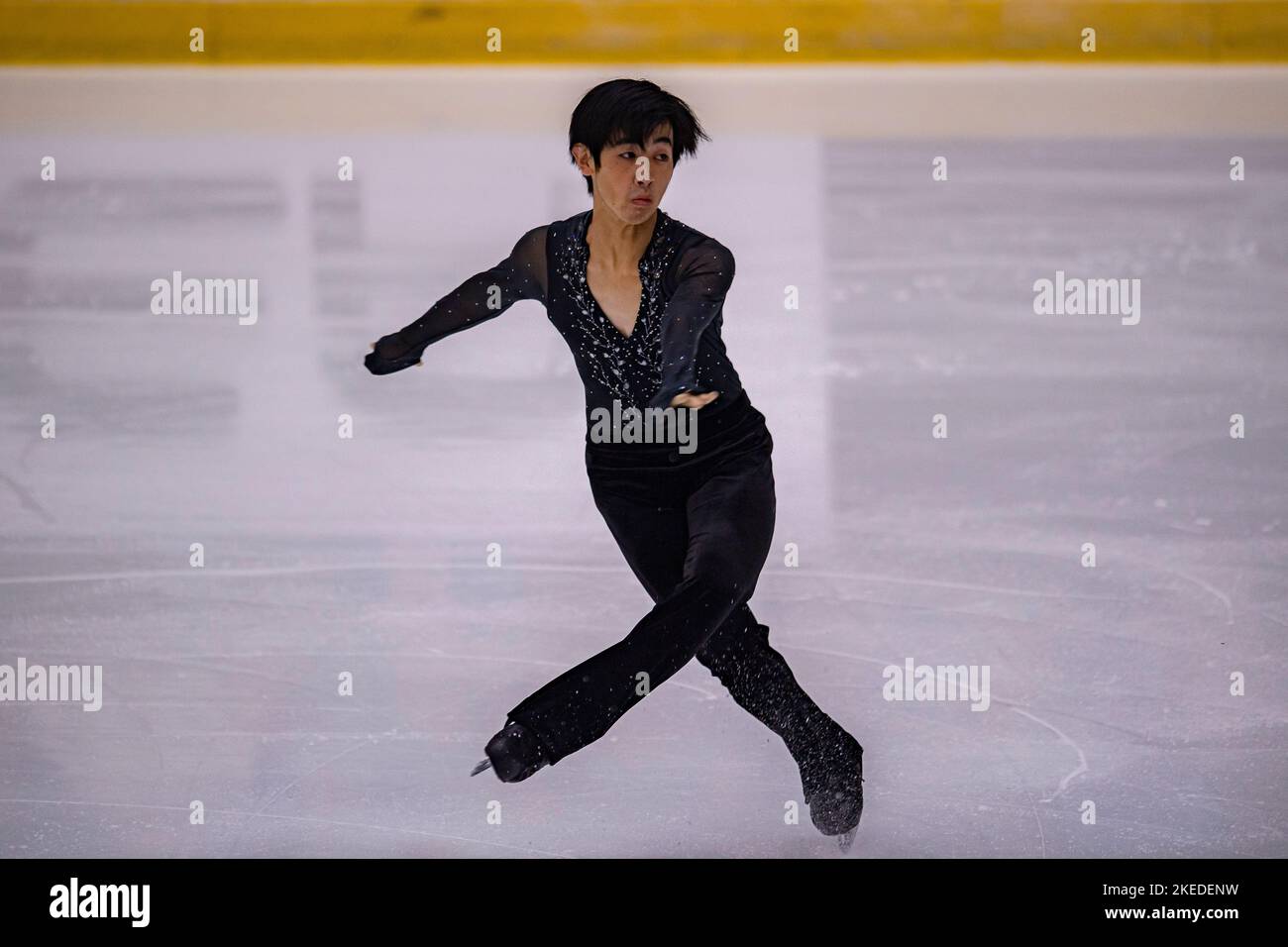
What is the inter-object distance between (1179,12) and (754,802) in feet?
9.26

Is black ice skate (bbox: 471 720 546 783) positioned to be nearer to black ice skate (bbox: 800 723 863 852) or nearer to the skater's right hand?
black ice skate (bbox: 800 723 863 852)

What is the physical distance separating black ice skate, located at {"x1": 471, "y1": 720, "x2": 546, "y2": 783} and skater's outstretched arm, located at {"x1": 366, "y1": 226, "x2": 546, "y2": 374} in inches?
39.0

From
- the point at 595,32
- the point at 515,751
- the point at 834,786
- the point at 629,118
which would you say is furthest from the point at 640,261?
the point at 595,32

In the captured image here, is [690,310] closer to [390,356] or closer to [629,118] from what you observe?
[629,118]

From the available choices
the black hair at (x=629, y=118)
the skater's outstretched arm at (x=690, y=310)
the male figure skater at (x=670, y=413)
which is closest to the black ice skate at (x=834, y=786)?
the male figure skater at (x=670, y=413)

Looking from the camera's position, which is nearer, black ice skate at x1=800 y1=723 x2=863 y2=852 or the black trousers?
the black trousers

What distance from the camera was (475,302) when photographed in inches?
141

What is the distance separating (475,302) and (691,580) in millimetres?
847

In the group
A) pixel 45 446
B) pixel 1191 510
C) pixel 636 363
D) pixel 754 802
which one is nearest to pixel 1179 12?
pixel 1191 510

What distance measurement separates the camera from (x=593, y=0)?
4.49 metres

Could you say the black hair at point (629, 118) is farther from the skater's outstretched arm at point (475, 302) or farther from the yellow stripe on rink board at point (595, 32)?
the yellow stripe on rink board at point (595, 32)

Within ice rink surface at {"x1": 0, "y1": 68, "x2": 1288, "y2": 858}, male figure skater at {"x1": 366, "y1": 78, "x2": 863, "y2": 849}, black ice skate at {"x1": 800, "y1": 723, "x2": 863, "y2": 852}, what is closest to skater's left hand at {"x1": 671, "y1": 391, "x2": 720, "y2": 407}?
male figure skater at {"x1": 366, "y1": 78, "x2": 863, "y2": 849}

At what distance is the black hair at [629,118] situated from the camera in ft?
11.0

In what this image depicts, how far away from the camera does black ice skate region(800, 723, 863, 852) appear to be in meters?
3.52
